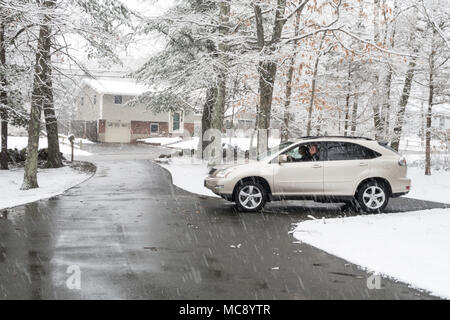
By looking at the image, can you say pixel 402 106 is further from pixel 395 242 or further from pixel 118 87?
pixel 118 87

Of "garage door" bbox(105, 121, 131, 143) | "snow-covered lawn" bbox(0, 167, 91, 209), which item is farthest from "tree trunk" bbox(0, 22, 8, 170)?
"garage door" bbox(105, 121, 131, 143)

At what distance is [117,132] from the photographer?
5409cm

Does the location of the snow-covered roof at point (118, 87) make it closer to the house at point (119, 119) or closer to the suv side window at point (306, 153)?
the house at point (119, 119)

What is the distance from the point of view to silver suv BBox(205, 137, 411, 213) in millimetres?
11586

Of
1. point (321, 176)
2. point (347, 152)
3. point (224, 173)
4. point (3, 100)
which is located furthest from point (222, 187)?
point (3, 100)

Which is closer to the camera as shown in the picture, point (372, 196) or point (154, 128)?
point (372, 196)

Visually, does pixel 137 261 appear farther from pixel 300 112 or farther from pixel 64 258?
pixel 300 112

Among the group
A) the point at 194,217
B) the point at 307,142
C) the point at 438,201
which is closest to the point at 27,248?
the point at 194,217

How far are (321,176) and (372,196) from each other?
137cm

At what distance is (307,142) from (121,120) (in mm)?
44349

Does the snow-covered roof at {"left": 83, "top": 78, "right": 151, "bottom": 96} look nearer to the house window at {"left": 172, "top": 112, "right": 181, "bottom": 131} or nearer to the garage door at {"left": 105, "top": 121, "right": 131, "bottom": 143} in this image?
the garage door at {"left": 105, "top": 121, "right": 131, "bottom": 143}

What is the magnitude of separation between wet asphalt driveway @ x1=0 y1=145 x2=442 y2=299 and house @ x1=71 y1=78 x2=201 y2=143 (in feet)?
134

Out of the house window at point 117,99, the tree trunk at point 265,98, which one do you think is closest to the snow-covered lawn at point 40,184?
the tree trunk at point 265,98

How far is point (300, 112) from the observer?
1284 inches
